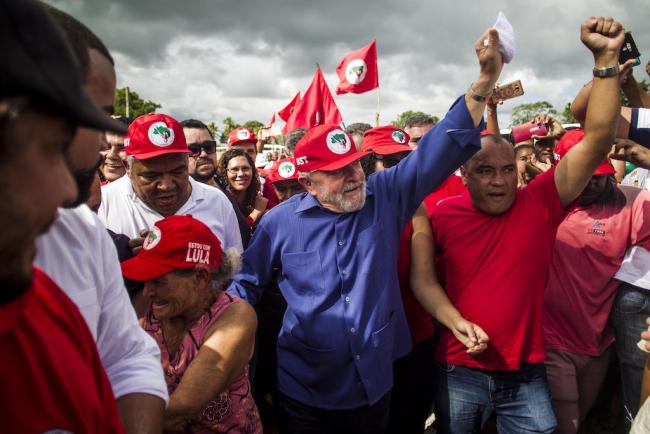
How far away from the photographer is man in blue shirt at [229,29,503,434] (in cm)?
222

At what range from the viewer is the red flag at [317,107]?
26.7ft

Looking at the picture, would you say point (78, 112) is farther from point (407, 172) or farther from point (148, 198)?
point (148, 198)

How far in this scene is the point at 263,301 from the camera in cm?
320

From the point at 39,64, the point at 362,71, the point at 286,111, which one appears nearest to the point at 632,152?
the point at 39,64

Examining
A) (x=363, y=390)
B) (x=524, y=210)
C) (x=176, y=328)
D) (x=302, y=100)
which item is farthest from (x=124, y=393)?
(x=302, y=100)

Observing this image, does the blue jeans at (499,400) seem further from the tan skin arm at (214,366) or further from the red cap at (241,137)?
the red cap at (241,137)

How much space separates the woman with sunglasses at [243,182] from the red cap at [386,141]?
1284 mm

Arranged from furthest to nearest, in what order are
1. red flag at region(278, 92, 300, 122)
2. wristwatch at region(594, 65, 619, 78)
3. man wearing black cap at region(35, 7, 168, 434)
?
red flag at region(278, 92, 300, 122)
wristwatch at region(594, 65, 619, 78)
man wearing black cap at region(35, 7, 168, 434)

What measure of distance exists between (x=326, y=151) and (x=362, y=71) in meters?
5.78

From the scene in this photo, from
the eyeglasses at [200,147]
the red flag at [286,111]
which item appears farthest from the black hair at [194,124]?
the red flag at [286,111]

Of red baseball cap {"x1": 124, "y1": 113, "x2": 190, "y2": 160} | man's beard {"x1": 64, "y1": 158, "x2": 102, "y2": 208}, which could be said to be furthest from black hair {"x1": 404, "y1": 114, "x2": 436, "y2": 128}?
man's beard {"x1": 64, "y1": 158, "x2": 102, "y2": 208}

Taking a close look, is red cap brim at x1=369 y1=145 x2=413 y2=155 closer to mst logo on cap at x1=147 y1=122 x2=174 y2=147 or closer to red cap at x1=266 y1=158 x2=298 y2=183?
red cap at x1=266 y1=158 x2=298 y2=183

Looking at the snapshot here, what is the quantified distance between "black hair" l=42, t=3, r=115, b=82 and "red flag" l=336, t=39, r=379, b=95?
682 centimetres

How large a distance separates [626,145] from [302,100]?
250 inches
